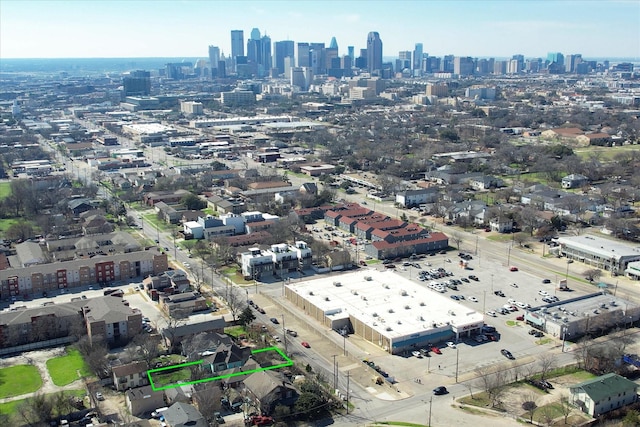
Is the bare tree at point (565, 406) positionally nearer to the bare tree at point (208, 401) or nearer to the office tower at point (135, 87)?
the bare tree at point (208, 401)

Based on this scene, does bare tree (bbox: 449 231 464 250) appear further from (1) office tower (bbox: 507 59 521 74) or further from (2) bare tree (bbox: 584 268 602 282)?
(1) office tower (bbox: 507 59 521 74)

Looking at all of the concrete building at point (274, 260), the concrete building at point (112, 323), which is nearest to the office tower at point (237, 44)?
the concrete building at point (274, 260)

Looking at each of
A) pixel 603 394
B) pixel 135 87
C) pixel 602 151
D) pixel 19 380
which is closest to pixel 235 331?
pixel 19 380

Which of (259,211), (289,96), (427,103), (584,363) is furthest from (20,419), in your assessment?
(289,96)

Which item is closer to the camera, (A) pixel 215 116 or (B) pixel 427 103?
(A) pixel 215 116

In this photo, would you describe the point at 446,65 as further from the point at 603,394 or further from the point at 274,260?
the point at 603,394

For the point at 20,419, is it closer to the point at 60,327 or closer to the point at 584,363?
the point at 60,327

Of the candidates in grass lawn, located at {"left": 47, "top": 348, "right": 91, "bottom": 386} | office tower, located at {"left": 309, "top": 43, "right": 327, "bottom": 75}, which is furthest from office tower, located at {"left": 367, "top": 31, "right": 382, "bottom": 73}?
grass lawn, located at {"left": 47, "top": 348, "right": 91, "bottom": 386}
